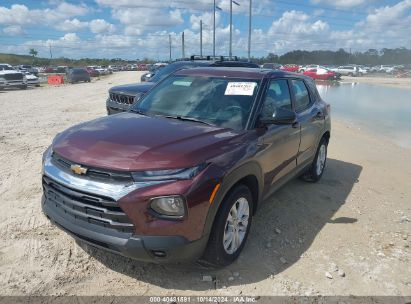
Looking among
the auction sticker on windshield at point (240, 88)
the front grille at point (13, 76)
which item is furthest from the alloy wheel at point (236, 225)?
the front grille at point (13, 76)

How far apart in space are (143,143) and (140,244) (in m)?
0.85

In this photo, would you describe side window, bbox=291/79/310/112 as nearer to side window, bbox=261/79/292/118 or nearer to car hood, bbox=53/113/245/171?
side window, bbox=261/79/292/118

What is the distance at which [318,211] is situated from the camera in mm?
5062

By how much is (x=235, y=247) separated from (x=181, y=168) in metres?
1.20

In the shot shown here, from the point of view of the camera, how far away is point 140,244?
2795 millimetres

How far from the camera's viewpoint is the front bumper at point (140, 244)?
281 cm

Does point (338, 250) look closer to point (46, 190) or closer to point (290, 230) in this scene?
point (290, 230)

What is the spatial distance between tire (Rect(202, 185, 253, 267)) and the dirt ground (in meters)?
0.17

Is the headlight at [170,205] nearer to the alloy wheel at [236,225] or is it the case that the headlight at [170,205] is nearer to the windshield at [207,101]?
the alloy wheel at [236,225]

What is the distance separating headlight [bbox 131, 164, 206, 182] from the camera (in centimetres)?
280

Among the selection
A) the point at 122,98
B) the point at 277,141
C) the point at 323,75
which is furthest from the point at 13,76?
the point at 323,75

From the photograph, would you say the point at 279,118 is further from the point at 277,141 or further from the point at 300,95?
the point at 300,95

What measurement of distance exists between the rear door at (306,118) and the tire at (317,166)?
30 centimetres

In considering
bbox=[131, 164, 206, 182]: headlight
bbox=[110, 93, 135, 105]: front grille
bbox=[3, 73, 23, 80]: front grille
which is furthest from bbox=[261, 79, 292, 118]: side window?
bbox=[3, 73, 23, 80]: front grille
